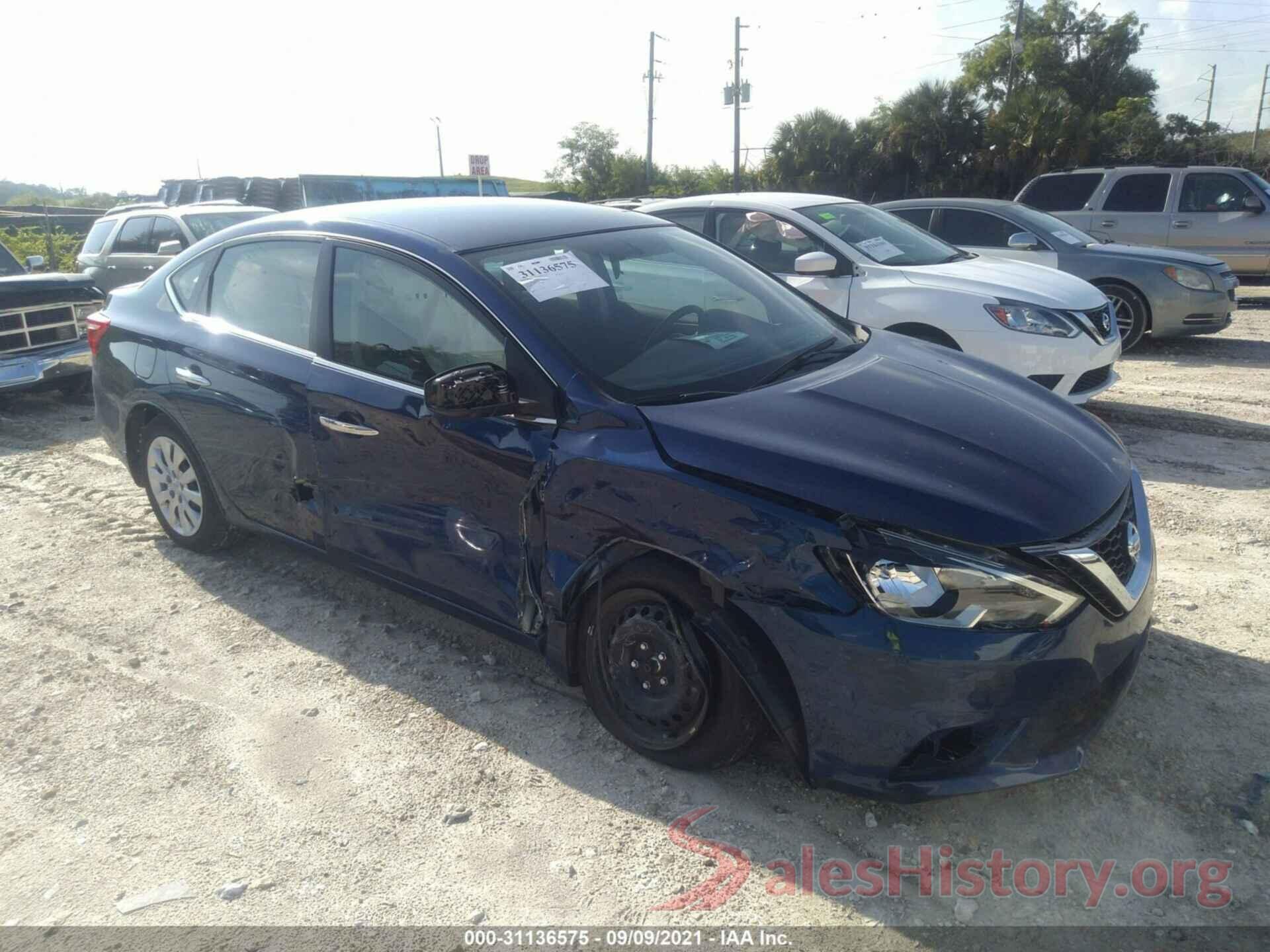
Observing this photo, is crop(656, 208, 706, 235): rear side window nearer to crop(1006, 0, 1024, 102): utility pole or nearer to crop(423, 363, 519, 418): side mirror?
crop(423, 363, 519, 418): side mirror

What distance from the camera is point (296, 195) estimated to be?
2845 centimetres

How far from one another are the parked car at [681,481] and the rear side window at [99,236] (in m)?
8.21

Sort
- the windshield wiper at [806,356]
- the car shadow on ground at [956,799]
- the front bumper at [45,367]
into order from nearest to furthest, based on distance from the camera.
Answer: the car shadow on ground at [956,799] < the windshield wiper at [806,356] < the front bumper at [45,367]

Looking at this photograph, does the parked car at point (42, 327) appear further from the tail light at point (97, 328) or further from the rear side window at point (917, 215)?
the rear side window at point (917, 215)

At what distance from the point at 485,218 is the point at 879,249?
3.92 metres

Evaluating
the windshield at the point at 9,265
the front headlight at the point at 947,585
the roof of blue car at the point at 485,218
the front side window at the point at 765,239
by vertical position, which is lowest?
the front headlight at the point at 947,585

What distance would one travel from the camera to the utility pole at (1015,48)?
32.2 m

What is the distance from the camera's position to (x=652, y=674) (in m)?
2.96

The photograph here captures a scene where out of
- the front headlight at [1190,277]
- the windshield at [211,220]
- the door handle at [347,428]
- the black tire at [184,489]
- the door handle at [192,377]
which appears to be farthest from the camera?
the windshield at [211,220]

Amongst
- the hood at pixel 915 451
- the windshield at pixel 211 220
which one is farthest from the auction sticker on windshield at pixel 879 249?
the windshield at pixel 211 220

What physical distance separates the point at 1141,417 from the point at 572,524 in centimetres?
550

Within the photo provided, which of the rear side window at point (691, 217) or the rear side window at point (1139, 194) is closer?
the rear side window at point (691, 217)

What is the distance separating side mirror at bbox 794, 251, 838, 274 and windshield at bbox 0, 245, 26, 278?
6535 mm

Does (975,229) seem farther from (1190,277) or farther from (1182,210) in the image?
(1182,210)
